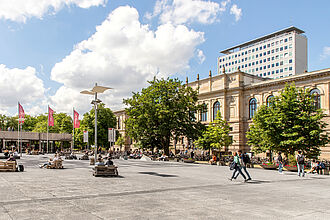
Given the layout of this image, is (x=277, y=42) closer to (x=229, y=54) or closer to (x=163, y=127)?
(x=229, y=54)

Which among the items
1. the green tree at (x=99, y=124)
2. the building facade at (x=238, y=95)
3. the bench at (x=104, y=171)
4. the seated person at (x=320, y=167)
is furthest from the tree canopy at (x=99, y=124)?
the bench at (x=104, y=171)

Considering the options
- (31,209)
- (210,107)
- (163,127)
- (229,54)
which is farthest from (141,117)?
(229,54)

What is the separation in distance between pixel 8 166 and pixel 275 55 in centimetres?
10220

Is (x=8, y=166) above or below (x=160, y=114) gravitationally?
below

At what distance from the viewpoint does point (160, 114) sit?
43812 millimetres

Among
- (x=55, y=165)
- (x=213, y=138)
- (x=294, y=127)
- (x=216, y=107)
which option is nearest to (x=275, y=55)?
(x=216, y=107)

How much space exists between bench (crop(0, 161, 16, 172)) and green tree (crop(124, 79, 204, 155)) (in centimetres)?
2564

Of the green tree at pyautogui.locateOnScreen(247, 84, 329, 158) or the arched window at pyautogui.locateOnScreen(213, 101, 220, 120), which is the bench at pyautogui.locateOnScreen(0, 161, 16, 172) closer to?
the green tree at pyautogui.locateOnScreen(247, 84, 329, 158)

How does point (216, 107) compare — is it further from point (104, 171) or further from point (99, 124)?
point (104, 171)

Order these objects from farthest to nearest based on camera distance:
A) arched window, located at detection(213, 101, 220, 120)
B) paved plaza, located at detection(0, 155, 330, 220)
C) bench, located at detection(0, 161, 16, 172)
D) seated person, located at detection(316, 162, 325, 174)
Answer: arched window, located at detection(213, 101, 220, 120) < seated person, located at detection(316, 162, 325, 174) < bench, located at detection(0, 161, 16, 172) < paved plaza, located at detection(0, 155, 330, 220)

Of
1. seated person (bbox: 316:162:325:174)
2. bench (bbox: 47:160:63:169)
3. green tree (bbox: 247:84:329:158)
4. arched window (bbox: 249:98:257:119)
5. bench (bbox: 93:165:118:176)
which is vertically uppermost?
arched window (bbox: 249:98:257:119)

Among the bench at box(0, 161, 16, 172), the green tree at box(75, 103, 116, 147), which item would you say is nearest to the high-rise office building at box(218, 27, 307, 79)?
the green tree at box(75, 103, 116, 147)

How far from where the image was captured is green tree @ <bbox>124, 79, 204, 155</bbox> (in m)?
44.8

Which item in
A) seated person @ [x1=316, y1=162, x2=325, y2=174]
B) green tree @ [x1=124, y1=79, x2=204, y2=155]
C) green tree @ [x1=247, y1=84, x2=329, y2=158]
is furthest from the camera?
green tree @ [x1=124, y1=79, x2=204, y2=155]
